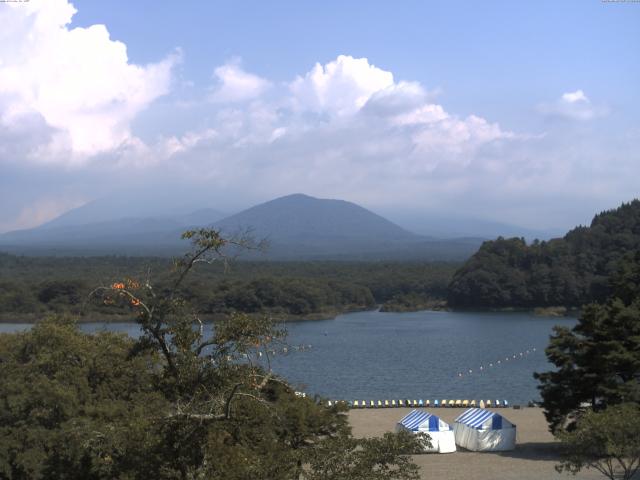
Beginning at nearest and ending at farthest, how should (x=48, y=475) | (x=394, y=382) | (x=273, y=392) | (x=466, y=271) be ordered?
(x=48, y=475), (x=273, y=392), (x=394, y=382), (x=466, y=271)

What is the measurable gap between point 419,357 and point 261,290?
1952 centimetres

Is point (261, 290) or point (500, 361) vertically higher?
point (261, 290)

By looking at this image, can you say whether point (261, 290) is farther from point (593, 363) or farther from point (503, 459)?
point (593, 363)

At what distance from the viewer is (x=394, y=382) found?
1046 inches

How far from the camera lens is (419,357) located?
1307 inches

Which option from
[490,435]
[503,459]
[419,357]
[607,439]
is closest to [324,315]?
[419,357]

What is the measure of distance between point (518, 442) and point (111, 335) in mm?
7982

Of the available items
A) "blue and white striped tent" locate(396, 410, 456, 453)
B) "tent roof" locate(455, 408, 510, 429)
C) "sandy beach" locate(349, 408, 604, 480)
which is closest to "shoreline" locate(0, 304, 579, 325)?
"sandy beach" locate(349, 408, 604, 480)

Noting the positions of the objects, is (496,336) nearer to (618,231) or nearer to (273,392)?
(618,231)

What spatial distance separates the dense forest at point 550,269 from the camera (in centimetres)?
5522

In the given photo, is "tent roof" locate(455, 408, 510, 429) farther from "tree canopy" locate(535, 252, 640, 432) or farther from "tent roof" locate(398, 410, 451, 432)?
"tree canopy" locate(535, 252, 640, 432)

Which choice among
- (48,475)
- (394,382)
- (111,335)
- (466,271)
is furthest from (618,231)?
(48,475)

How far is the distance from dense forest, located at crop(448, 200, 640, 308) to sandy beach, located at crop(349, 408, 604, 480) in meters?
37.0

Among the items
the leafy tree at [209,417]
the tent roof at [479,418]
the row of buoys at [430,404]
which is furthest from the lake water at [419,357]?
the leafy tree at [209,417]
